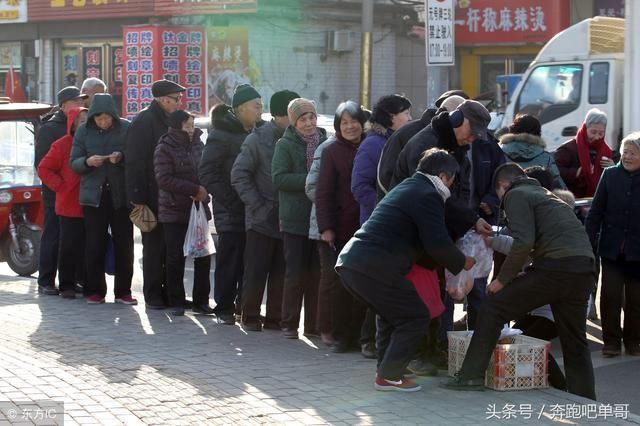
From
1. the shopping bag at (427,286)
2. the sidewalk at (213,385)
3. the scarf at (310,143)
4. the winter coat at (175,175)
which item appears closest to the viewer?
the sidewalk at (213,385)

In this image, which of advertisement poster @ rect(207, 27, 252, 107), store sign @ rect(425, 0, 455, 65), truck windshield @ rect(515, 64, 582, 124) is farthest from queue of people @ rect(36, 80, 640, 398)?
advertisement poster @ rect(207, 27, 252, 107)

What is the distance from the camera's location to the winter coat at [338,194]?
9.02 metres

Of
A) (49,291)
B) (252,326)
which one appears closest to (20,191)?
(49,291)

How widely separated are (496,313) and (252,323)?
2.90 m

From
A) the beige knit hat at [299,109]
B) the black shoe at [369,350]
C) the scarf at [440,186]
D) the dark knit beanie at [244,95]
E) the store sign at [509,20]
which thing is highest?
the store sign at [509,20]

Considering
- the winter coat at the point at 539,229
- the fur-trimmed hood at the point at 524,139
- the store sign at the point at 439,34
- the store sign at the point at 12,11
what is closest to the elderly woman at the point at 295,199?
the fur-trimmed hood at the point at 524,139

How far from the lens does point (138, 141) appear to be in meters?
10.6

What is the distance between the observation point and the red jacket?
11.2m

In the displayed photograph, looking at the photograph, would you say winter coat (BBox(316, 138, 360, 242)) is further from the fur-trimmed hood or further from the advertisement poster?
the advertisement poster

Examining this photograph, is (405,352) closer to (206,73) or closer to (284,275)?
(284,275)

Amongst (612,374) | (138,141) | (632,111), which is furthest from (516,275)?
(632,111)

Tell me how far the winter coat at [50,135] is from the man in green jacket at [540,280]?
5.46m

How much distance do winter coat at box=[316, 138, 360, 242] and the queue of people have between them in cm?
1

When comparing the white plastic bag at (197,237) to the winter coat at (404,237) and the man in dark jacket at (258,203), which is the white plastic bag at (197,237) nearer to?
the man in dark jacket at (258,203)
